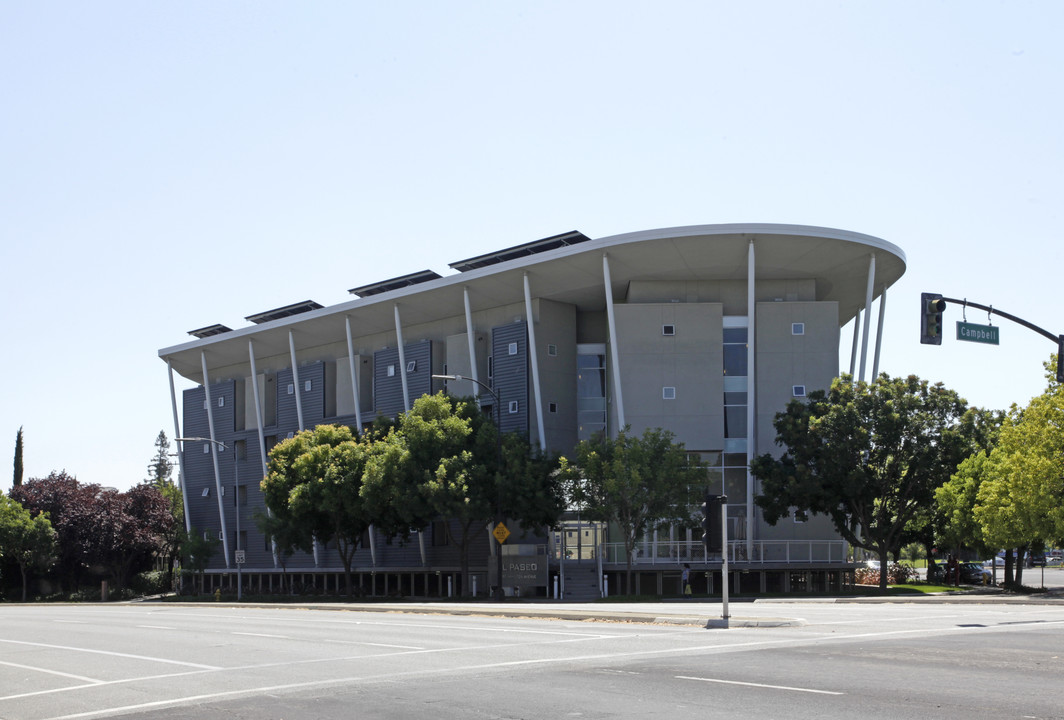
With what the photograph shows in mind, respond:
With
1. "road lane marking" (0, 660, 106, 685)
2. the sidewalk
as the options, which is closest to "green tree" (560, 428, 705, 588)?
the sidewalk

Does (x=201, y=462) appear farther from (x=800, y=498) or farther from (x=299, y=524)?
(x=800, y=498)

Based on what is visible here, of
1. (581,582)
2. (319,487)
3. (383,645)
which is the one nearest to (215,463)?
(319,487)

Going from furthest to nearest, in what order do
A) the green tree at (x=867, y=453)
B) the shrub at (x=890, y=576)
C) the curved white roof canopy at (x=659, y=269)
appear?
the shrub at (x=890, y=576), the curved white roof canopy at (x=659, y=269), the green tree at (x=867, y=453)

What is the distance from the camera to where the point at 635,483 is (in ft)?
144

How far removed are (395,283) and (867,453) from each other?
27864 millimetres

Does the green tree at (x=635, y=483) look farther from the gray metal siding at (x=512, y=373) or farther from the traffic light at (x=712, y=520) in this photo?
the traffic light at (x=712, y=520)

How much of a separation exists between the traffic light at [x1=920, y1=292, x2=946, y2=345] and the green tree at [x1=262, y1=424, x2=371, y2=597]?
33.1 m

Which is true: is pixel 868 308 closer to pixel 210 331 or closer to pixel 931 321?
pixel 931 321

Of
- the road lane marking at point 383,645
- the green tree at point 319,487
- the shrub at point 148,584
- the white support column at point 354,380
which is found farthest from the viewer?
the shrub at point 148,584

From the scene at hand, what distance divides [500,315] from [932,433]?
23.4 meters

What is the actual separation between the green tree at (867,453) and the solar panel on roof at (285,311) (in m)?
31.2

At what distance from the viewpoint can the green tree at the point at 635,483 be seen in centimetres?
4444

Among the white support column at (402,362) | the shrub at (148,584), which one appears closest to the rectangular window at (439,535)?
the white support column at (402,362)

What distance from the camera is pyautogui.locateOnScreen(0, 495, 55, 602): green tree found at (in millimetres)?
73312
